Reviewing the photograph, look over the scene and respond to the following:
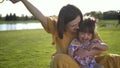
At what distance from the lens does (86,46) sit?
17.6ft

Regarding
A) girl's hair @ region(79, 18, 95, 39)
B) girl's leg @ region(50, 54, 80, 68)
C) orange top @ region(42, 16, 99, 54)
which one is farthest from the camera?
orange top @ region(42, 16, 99, 54)

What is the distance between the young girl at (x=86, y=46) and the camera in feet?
17.2

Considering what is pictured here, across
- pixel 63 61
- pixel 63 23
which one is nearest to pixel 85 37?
pixel 63 23

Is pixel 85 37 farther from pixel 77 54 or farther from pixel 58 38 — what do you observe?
pixel 58 38

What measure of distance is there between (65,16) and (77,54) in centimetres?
55

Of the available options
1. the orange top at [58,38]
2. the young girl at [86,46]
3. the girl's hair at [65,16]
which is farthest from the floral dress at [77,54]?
the girl's hair at [65,16]

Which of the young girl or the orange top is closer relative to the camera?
the young girl

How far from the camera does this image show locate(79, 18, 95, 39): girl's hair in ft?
17.1

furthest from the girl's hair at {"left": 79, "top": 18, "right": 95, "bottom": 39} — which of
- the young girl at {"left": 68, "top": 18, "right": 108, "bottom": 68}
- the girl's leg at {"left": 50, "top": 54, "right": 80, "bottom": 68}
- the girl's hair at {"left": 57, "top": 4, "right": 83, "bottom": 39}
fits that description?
the girl's leg at {"left": 50, "top": 54, "right": 80, "bottom": 68}

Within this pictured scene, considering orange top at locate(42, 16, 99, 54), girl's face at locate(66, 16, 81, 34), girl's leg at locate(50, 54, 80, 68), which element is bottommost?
girl's leg at locate(50, 54, 80, 68)

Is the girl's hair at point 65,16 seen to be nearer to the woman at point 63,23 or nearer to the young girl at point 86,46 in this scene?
the woman at point 63,23

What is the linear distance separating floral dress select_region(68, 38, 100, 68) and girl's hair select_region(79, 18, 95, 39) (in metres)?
0.18

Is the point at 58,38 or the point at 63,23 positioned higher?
the point at 63,23

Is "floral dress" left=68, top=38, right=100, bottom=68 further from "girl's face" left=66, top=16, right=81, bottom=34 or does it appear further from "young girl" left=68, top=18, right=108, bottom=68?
"girl's face" left=66, top=16, right=81, bottom=34
